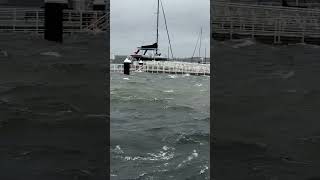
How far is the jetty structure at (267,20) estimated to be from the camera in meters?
5.99

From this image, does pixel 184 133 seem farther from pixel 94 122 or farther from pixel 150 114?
pixel 94 122

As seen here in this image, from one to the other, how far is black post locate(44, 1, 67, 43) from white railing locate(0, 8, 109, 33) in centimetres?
5

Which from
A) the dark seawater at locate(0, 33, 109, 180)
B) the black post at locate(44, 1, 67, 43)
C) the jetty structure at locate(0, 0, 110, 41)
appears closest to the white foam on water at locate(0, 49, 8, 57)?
the dark seawater at locate(0, 33, 109, 180)

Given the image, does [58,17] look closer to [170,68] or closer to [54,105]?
[54,105]

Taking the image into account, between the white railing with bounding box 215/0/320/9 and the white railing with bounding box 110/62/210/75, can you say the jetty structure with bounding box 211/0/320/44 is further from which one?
the white railing with bounding box 110/62/210/75

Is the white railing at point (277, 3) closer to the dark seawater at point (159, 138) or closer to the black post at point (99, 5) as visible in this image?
the black post at point (99, 5)

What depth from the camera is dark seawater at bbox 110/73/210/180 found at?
723 cm

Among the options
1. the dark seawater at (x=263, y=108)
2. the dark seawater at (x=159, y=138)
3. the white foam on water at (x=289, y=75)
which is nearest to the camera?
the dark seawater at (x=263, y=108)

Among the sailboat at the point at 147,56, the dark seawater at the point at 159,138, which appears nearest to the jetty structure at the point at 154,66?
the sailboat at the point at 147,56

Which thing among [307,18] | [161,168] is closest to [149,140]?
[161,168]

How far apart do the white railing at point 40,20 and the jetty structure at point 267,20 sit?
4.34 ft

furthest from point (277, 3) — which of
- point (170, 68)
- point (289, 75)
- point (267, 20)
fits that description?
point (170, 68)

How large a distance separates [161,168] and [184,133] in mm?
3532

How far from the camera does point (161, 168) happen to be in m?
7.38
